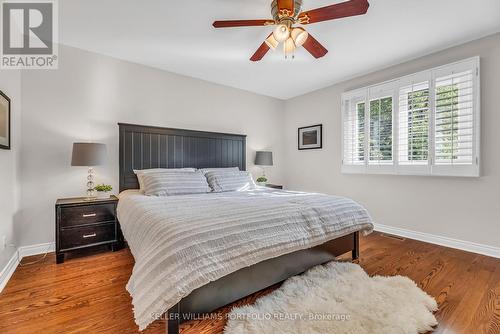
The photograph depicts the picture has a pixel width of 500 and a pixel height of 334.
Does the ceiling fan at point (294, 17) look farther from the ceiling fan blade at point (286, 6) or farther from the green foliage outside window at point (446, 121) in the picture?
the green foliage outside window at point (446, 121)

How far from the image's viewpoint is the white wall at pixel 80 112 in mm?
2676

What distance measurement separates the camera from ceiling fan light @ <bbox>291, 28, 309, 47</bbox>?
1935 mm

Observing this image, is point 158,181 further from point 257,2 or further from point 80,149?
point 257,2

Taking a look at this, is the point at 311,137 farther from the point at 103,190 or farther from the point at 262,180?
the point at 103,190

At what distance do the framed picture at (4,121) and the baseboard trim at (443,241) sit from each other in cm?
463

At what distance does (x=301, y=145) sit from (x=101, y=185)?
3.51 metres

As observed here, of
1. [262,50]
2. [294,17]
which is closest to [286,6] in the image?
[294,17]

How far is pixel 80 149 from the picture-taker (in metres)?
2.61

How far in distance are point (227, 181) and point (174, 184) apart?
0.74 m

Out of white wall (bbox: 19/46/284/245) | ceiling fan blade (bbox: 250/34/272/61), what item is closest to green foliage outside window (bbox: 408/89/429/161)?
ceiling fan blade (bbox: 250/34/272/61)

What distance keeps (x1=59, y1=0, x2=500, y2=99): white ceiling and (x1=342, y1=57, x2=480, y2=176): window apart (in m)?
0.39

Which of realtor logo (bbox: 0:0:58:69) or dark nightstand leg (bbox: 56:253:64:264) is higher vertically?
realtor logo (bbox: 0:0:58:69)

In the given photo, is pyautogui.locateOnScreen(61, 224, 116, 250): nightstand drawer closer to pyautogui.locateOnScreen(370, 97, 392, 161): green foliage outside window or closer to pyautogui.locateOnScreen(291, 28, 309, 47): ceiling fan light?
pyautogui.locateOnScreen(291, 28, 309, 47): ceiling fan light

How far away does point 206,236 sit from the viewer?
145 cm
